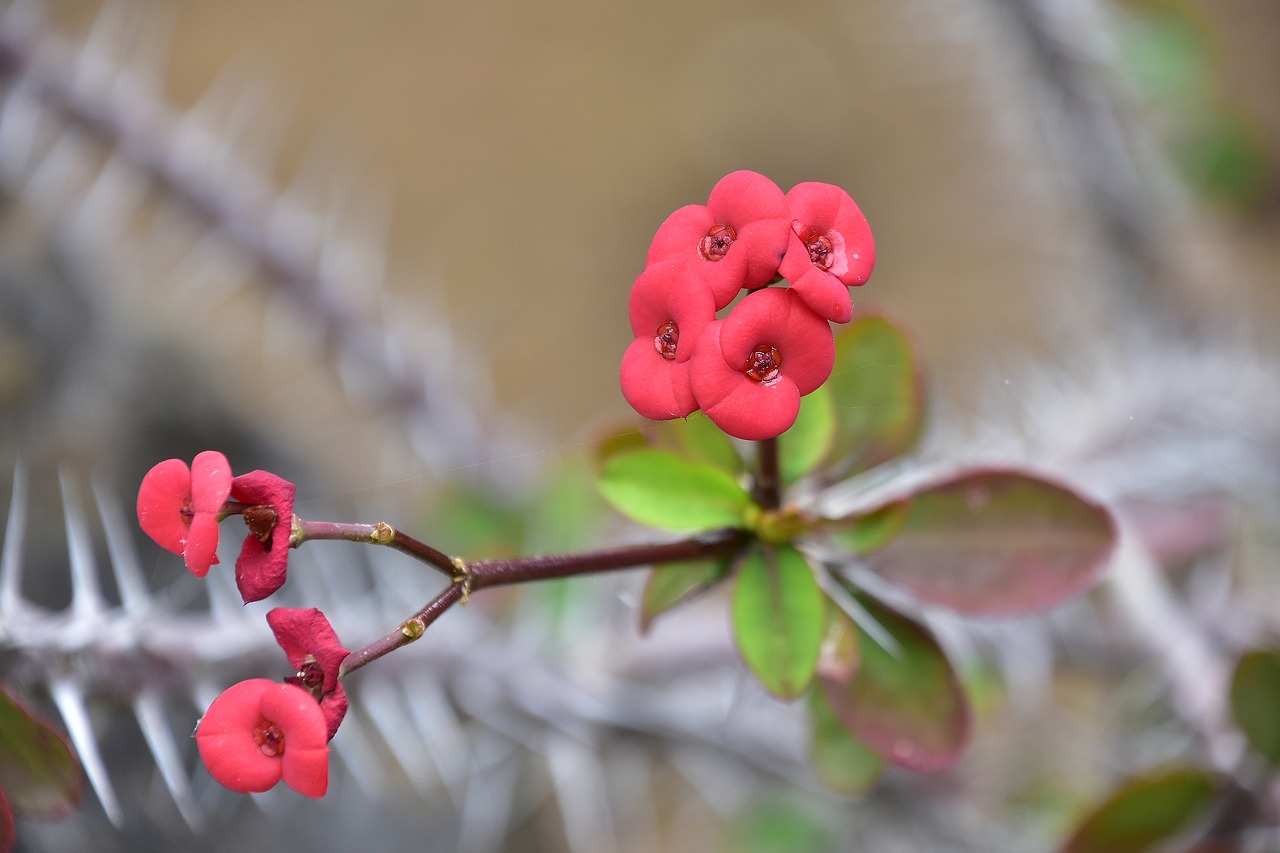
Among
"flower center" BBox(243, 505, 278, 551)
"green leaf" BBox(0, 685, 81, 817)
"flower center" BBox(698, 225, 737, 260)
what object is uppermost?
"flower center" BBox(698, 225, 737, 260)

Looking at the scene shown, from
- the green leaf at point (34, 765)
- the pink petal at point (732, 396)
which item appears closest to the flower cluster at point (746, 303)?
the pink petal at point (732, 396)

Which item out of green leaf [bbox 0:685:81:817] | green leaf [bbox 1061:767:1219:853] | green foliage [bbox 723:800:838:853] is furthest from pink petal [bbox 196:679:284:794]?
green foliage [bbox 723:800:838:853]

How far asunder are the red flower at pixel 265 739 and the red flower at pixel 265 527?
4 centimetres

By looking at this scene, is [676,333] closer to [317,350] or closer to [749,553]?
[749,553]

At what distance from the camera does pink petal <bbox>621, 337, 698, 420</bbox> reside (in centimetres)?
42

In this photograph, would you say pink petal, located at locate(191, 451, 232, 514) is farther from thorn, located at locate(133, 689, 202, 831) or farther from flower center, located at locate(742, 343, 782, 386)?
thorn, located at locate(133, 689, 202, 831)

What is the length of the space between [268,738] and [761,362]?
10.6 inches

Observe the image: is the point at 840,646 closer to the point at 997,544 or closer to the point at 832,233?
the point at 997,544

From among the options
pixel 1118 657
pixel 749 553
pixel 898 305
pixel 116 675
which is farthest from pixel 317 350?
pixel 898 305

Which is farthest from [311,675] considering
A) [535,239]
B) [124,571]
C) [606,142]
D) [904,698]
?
[606,142]

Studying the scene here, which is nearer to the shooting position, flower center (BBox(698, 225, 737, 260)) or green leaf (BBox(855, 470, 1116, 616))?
flower center (BBox(698, 225, 737, 260))

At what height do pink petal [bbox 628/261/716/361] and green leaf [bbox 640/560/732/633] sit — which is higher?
pink petal [bbox 628/261/716/361]

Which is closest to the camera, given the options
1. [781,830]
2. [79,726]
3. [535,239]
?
[79,726]

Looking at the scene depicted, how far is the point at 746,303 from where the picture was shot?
0.42 m
